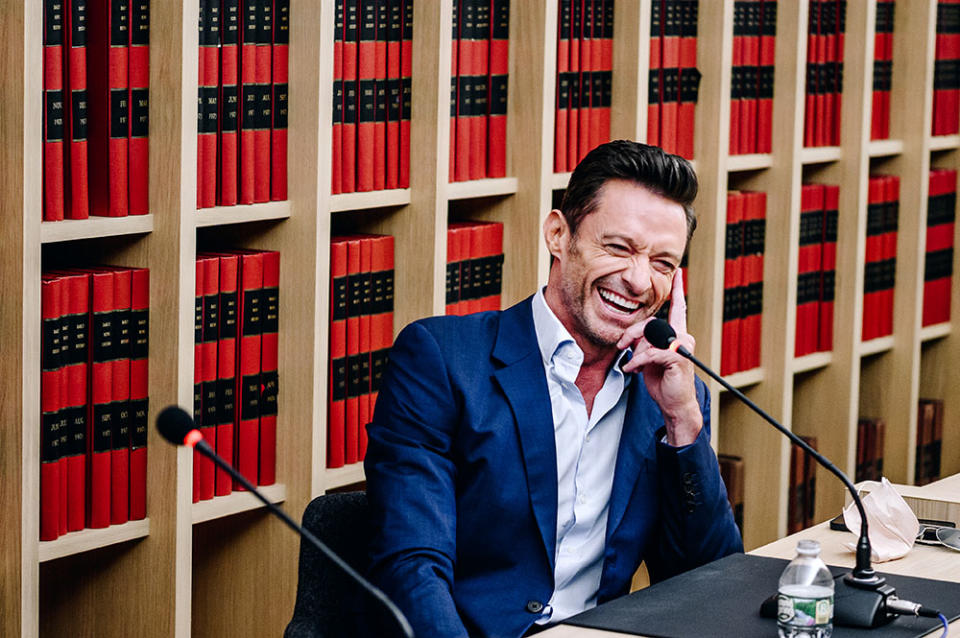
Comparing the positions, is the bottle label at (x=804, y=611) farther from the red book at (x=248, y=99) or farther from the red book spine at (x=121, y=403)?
the red book at (x=248, y=99)

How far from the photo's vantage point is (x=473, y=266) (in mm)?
3201

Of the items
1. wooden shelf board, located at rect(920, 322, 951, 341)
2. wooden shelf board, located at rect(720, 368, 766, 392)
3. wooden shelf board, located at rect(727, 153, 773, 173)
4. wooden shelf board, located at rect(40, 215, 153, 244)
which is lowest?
wooden shelf board, located at rect(720, 368, 766, 392)

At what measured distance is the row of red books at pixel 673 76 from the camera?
3555 mm

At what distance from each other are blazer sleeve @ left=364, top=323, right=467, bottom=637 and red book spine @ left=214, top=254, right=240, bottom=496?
50 cm

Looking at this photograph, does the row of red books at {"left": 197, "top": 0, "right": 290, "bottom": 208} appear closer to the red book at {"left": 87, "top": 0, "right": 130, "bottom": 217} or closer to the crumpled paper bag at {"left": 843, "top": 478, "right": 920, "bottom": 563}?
the red book at {"left": 87, "top": 0, "right": 130, "bottom": 217}

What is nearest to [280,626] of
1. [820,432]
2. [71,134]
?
[71,134]

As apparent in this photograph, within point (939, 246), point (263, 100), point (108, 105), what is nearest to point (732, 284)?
point (939, 246)

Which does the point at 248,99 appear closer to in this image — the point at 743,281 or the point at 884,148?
the point at 743,281

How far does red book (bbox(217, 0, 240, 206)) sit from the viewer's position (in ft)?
8.80

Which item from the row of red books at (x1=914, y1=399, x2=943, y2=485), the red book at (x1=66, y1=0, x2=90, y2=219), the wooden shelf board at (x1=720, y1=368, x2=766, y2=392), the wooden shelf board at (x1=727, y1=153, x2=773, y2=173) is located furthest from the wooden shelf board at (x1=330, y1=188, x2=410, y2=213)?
the row of red books at (x1=914, y1=399, x2=943, y2=485)

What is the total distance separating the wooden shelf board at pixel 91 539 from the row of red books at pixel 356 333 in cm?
48

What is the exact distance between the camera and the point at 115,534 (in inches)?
101

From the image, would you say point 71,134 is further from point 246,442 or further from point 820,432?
point 820,432

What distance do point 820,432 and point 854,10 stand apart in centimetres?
115
